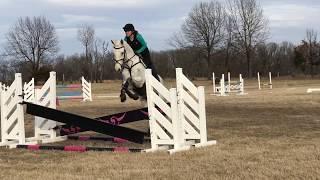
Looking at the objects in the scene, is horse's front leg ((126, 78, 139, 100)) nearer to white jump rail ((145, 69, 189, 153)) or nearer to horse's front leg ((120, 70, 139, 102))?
horse's front leg ((120, 70, 139, 102))

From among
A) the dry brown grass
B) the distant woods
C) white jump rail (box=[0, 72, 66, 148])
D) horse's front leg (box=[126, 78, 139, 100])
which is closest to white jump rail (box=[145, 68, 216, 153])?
the dry brown grass

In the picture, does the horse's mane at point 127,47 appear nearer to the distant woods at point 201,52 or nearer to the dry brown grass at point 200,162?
the dry brown grass at point 200,162

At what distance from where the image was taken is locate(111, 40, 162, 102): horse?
34.3 ft

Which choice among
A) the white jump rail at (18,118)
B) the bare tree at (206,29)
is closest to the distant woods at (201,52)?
the bare tree at (206,29)

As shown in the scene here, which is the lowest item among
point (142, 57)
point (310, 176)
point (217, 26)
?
point (310, 176)

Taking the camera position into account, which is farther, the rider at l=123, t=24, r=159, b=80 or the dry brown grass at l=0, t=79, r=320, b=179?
the rider at l=123, t=24, r=159, b=80

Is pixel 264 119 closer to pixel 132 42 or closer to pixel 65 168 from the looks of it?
pixel 132 42

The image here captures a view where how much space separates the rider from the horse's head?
321 mm

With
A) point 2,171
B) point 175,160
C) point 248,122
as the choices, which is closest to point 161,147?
point 175,160

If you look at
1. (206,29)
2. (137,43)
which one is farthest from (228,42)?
(137,43)

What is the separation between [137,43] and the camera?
1088 centimetres

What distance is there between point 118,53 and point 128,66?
36cm

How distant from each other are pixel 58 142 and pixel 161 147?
3.40 meters

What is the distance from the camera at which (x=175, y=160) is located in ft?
26.4
